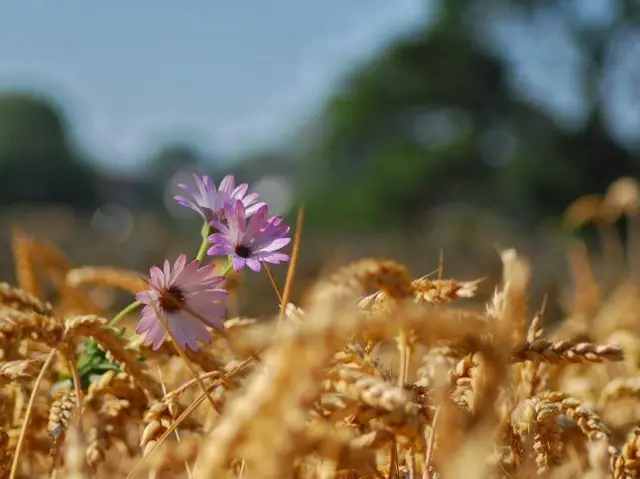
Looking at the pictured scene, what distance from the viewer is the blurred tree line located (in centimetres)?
1532

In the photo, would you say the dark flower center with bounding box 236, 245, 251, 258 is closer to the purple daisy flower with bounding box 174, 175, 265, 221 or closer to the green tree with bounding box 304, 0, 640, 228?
the purple daisy flower with bounding box 174, 175, 265, 221

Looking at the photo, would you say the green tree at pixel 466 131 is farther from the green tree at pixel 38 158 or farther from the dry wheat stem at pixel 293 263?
the dry wheat stem at pixel 293 263

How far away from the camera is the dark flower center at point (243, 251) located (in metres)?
0.49

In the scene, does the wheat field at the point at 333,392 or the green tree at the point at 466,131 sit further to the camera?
the green tree at the point at 466,131

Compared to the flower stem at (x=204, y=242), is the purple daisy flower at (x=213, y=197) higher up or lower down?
higher up

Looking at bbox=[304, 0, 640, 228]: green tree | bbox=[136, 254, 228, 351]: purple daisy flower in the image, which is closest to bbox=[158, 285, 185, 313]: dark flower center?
bbox=[136, 254, 228, 351]: purple daisy flower

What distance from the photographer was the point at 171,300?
18.1 inches

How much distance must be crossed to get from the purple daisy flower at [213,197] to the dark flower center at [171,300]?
0.06m

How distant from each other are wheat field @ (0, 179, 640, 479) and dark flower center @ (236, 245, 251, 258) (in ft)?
0.10

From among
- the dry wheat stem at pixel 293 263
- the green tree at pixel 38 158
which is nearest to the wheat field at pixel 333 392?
the dry wheat stem at pixel 293 263

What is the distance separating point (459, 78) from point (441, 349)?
16.7 meters

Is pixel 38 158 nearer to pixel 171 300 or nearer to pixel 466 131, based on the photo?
pixel 466 131

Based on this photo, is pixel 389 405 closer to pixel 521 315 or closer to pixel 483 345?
pixel 483 345

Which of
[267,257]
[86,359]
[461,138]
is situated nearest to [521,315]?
[267,257]
